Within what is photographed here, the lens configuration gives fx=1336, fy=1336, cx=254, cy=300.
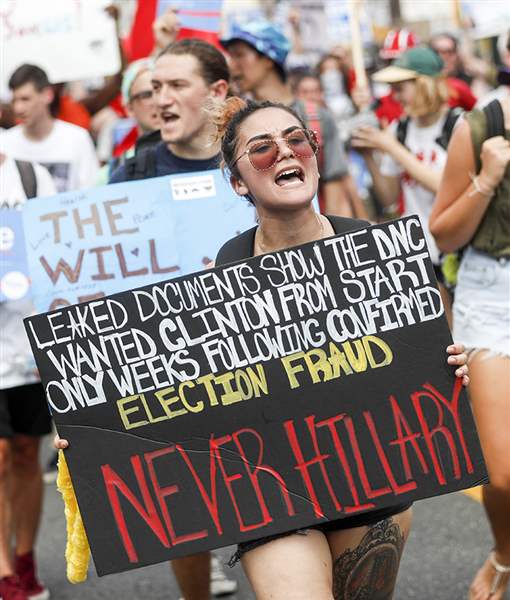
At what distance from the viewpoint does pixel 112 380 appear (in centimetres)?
344

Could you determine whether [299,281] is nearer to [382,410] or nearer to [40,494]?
[382,410]

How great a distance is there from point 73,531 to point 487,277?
1.93 metres

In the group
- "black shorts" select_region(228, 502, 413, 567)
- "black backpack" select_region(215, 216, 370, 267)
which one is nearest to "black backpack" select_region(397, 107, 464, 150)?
"black backpack" select_region(215, 216, 370, 267)

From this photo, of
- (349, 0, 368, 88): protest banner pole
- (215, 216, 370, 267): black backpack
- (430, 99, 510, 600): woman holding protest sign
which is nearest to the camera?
(215, 216, 370, 267): black backpack

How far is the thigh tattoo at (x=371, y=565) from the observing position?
362 centimetres

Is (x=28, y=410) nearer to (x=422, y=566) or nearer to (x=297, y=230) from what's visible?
(x=422, y=566)

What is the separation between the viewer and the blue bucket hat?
6.63 m

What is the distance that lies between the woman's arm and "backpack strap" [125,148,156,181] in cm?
113

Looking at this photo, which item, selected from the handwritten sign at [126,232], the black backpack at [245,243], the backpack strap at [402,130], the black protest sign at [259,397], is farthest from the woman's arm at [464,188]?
the backpack strap at [402,130]

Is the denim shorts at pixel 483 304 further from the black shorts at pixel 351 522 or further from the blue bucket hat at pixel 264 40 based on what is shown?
the blue bucket hat at pixel 264 40

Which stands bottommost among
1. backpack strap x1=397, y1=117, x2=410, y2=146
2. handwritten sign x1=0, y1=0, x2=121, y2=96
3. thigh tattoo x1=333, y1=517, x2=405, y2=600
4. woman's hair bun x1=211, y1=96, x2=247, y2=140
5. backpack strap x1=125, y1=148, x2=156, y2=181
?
thigh tattoo x1=333, y1=517, x2=405, y2=600

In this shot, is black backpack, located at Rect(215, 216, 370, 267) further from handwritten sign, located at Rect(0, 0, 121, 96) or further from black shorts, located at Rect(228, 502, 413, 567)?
handwritten sign, located at Rect(0, 0, 121, 96)

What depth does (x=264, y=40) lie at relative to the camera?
21.8ft

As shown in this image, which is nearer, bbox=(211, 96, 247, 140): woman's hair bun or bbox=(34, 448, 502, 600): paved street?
bbox=(211, 96, 247, 140): woman's hair bun
